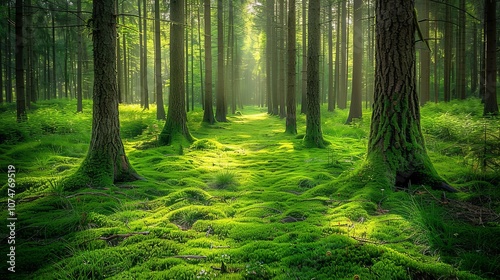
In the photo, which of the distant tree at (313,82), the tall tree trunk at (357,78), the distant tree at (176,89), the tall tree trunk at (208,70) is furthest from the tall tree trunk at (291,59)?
the tall tree trunk at (208,70)

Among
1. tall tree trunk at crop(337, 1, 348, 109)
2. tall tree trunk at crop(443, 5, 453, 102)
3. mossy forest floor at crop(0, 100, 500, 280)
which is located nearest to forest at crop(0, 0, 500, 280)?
mossy forest floor at crop(0, 100, 500, 280)

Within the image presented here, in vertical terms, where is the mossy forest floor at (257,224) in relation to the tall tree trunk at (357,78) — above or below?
below

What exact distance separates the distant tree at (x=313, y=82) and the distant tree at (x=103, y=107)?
22.2 ft

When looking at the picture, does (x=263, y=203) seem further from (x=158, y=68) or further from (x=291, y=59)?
(x=158, y=68)

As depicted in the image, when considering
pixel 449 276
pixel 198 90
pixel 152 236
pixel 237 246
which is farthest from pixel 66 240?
pixel 198 90

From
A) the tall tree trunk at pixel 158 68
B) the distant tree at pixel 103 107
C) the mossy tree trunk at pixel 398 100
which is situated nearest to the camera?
the mossy tree trunk at pixel 398 100

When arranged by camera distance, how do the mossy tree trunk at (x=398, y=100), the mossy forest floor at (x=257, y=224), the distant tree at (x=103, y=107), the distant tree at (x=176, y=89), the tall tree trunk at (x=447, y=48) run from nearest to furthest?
the mossy forest floor at (x=257, y=224)
the mossy tree trunk at (x=398, y=100)
the distant tree at (x=103, y=107)
the distant tree at (x=176, y=89)
the tall tree trunk at (x=447, y=48)

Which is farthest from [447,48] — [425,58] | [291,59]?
[291,59]

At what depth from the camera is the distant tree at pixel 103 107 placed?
578cm

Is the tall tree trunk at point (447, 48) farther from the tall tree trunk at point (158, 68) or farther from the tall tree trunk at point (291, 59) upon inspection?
the tall tree trunk at point (158, 68)

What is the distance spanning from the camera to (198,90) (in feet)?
143

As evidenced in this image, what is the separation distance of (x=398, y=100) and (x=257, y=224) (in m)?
3.08

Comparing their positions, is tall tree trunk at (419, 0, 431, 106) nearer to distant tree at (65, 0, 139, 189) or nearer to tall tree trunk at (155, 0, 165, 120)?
tall tree trunk at (155, 0, 165, 120)

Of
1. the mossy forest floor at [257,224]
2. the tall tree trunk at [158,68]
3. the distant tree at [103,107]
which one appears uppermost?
the tall tree trunk at [158,68]
